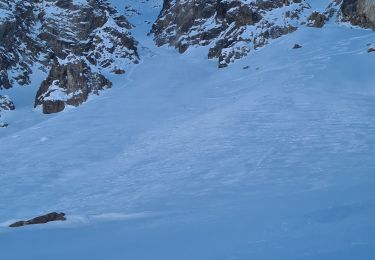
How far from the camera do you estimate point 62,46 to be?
49.4m

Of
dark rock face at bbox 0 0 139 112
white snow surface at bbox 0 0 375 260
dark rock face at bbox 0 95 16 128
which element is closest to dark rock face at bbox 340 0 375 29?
white snow surface at bbox 0 0 375 260

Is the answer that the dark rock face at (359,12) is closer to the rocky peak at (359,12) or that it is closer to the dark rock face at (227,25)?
the rocky peak at (359,12)

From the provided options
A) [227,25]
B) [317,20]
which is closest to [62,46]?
[227,25]

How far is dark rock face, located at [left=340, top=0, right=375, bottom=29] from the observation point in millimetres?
35062

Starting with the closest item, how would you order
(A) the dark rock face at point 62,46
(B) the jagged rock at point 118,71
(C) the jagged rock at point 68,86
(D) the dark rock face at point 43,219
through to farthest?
(D) the dark rock face at point 43,219 → (C) the jagged rock at point 68,86 → (A) the dark rock face at point 62,46 → (B) the jagged rock at point 118,71

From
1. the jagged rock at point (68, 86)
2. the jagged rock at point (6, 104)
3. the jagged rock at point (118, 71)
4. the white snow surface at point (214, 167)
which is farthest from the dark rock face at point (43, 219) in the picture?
the jagged rock at point (118, 71)

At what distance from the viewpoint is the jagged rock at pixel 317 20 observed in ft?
128

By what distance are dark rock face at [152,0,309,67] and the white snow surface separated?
6.28 meters

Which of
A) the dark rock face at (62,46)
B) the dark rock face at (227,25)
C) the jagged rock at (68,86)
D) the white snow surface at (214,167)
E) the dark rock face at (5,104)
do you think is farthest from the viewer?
the dark rock face at (227,25)

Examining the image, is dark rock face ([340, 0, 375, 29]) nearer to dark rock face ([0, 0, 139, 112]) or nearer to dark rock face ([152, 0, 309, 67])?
dark rock face ([152, 0, 309, 67])

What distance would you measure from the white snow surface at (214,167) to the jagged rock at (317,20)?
5.39 meters

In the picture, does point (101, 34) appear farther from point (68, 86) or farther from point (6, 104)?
point (6, 104)

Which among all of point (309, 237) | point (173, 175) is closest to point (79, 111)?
point (173, 175)

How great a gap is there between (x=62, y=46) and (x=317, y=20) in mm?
25886
